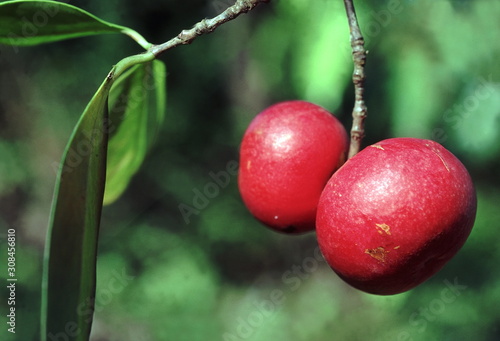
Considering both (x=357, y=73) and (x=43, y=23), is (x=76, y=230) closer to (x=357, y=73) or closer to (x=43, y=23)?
(x=43, y=23)

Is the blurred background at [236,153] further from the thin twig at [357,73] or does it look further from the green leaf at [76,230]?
the green leaf at [76,230]

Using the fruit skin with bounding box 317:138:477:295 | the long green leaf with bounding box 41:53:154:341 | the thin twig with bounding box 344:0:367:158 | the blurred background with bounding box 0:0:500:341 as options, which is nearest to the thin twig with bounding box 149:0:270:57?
the long green leaf with bounding box 41:53:154:341

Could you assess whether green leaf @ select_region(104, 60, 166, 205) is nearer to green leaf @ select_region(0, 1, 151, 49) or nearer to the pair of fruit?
green leaf @ select_region(0, 1, 151, 49)

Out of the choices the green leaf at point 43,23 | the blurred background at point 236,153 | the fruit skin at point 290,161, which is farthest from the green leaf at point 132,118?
the blurred background at point 236,153

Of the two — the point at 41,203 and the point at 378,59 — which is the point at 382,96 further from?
the point at 41,203

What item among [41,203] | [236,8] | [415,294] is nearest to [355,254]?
[236,8]

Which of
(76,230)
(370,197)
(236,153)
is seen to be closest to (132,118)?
(76,230)
